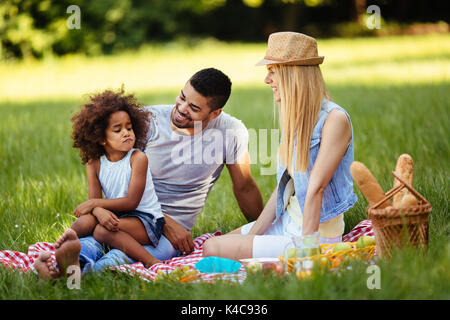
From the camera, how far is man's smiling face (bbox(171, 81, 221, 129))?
3838mm

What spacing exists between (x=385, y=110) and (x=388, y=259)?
19.0ft

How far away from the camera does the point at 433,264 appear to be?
2783 mm

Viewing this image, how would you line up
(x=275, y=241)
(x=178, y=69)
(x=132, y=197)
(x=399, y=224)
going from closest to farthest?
(x=399, y=224), (x=275, y=241), (x=132, y=197), (x=178, y=69)

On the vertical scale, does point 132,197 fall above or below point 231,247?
above

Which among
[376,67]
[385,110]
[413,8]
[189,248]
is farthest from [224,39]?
[189,248]

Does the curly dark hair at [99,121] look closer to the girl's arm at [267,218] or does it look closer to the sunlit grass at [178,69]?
the girl's arm at [267,218]

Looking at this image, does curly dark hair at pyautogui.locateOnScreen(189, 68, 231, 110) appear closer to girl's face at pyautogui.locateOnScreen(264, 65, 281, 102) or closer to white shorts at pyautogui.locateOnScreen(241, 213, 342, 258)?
girl's face at pyautogui.locateOnScreen(264, 65, 281, 102)

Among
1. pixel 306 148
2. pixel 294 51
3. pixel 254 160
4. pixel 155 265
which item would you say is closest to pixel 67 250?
pixel 155 265

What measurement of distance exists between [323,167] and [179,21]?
25.1 metres

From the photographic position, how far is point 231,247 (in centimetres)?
358

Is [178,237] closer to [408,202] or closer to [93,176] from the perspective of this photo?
[93,176]

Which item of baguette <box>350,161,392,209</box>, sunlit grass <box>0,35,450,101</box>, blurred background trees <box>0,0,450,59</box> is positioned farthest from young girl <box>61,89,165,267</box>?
blurred background trees <box>0,0,450,59</box>
